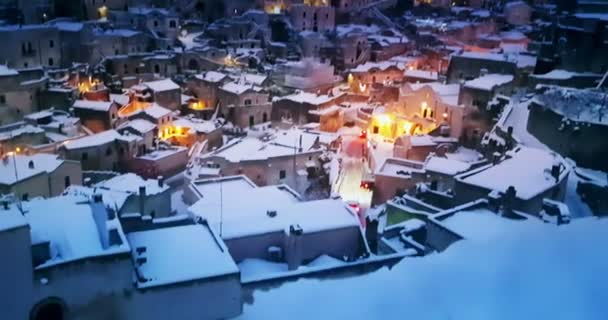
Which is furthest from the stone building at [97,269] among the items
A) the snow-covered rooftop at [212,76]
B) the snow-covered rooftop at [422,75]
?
the snow-covered rooftop at [422,75]

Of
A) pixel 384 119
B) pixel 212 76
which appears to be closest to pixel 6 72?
pixel 212 76

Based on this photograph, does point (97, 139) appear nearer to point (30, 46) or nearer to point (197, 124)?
point (197, 124)

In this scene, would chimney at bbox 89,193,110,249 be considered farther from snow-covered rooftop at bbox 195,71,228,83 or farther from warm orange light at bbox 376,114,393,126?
snow-covered rooftop at bbox 195,71,228,83

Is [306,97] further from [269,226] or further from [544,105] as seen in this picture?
[269,226]

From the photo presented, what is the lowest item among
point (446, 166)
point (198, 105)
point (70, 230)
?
point (198, 105)

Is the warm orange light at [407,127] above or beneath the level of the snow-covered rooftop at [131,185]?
above

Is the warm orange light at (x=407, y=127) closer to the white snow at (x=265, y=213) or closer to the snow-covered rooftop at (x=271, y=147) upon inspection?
the snow-covered rooftop at (x=271, y=147)
